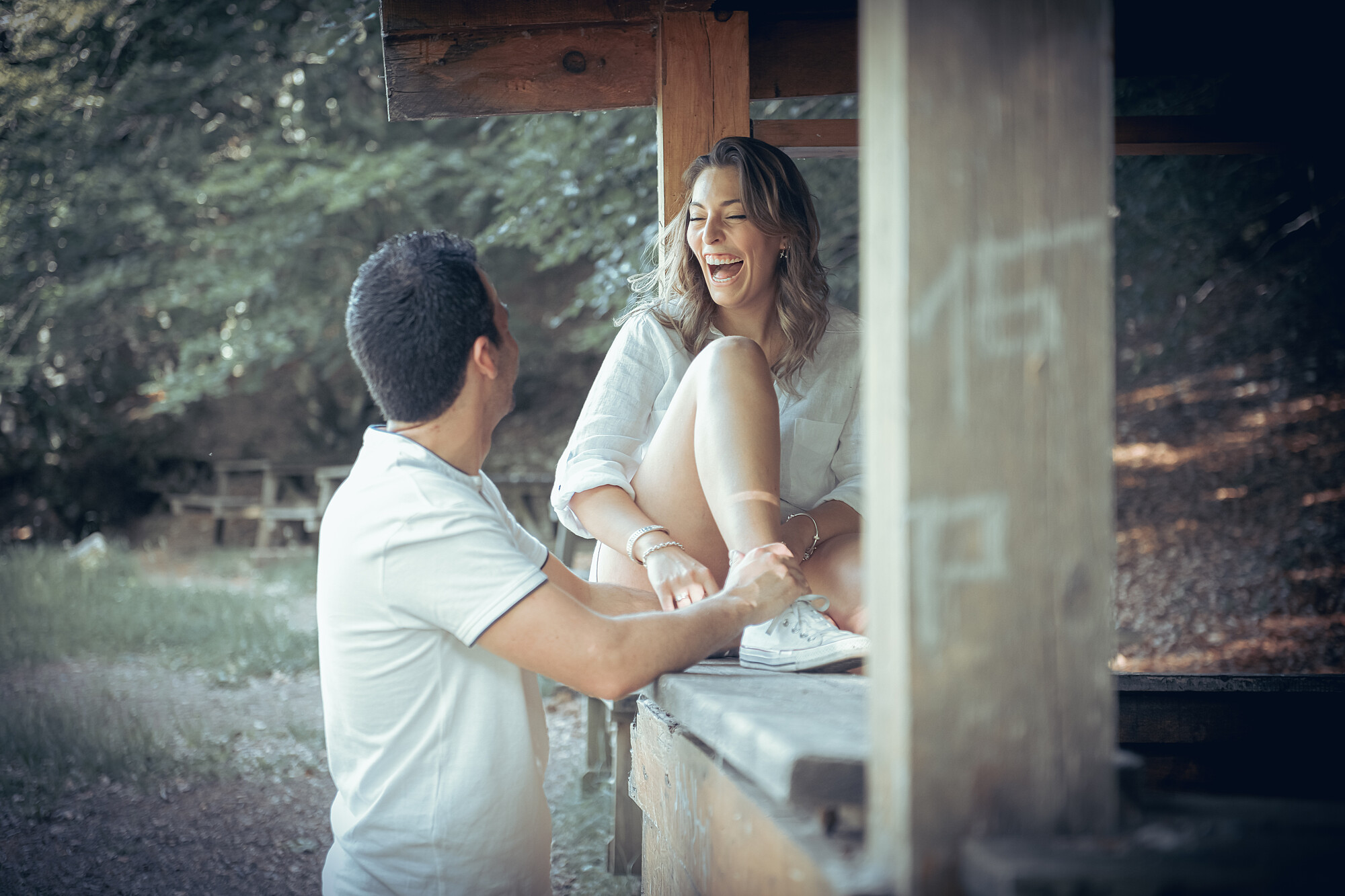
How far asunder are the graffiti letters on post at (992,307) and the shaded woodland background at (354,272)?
15.8 ft

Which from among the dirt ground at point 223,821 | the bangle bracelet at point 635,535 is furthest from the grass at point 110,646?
the bangle bracelet at point 635,535

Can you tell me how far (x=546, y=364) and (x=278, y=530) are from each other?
13.7 ft

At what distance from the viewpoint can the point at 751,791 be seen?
137 cm

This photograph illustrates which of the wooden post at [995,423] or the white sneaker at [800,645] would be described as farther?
the white sneaker at [800,645]

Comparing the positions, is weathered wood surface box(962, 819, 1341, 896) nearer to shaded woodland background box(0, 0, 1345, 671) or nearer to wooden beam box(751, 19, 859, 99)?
wooden beam box(751, 19, 859, 99)

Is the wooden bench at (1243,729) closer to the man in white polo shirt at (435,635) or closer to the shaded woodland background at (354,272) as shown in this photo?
the man in white polo shirt at (435,635)

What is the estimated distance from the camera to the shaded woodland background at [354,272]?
6297 millimetres

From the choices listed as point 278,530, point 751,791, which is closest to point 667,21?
point 751,791

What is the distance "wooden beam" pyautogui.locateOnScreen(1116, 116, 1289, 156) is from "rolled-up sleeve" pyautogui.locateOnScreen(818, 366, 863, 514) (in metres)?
1.50

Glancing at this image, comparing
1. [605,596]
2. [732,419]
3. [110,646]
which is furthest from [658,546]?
[110,646]

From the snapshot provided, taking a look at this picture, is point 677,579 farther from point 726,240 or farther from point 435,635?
point 726,240

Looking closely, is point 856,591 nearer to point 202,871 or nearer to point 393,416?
point 393,416

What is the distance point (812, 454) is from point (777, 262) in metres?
0.57

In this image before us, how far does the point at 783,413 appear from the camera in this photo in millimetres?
2682
